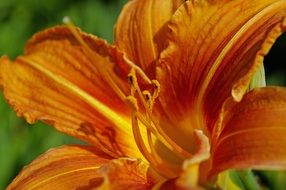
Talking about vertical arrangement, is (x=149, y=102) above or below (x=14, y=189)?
above

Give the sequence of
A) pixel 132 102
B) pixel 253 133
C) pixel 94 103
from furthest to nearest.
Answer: pixel 94 103
pixel 132 102
pixel 253 133

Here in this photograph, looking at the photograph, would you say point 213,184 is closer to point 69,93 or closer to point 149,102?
point 149,102

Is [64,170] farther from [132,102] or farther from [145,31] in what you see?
[145,31]

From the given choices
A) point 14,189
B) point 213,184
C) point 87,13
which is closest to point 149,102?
point 213,184

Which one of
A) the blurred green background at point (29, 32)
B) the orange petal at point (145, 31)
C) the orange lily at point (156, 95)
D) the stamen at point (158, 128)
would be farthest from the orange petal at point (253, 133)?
the blurred green background at point (29, 32)

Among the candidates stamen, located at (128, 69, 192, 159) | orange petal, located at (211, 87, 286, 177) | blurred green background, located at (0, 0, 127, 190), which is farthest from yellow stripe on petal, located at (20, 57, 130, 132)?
blurred green background, located at (0, 0, 127, 190)

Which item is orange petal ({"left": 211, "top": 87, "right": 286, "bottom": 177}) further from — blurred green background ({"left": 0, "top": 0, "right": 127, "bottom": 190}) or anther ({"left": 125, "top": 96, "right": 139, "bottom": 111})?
blurred green background ({"left": 0, "top": 0, "right": 127, "bottom": 190})

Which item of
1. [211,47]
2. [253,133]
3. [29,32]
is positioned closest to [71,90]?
[211,47]
